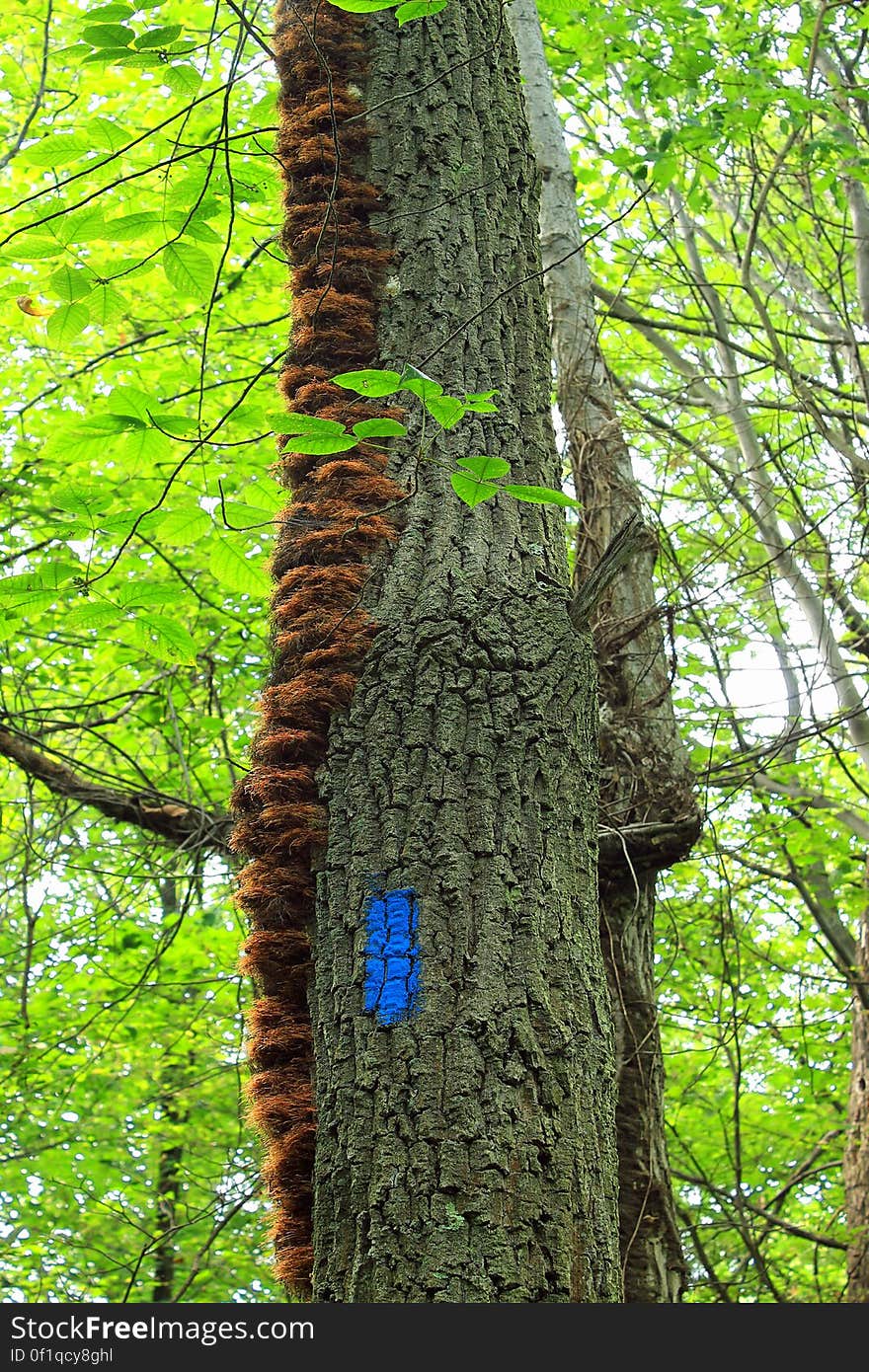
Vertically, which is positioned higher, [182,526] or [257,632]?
[257,632]

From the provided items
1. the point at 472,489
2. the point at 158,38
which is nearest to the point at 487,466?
the point at 472,489

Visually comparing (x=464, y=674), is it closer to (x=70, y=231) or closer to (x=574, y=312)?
(x=70, y=231)

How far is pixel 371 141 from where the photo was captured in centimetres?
236

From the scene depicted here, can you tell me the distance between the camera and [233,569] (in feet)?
7.17

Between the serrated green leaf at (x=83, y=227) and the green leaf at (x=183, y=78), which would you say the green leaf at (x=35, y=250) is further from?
the green leaf at (x=183, y=78)

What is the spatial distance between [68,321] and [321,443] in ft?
3.00

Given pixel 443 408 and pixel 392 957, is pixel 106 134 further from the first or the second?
pixel 392 957

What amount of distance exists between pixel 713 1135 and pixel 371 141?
7485mm

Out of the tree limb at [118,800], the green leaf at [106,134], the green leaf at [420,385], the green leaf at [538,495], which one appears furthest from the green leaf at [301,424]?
the tree limb at [118,800]

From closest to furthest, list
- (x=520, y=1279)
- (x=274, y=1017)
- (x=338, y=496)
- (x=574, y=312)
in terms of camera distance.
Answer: (x=520, y=1279) → (x=274, y=1017) → (x=338, y=496) → (x=574, y=312)

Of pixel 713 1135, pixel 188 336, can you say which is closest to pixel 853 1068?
pixel 713 1135

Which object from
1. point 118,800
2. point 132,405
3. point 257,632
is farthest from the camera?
point 257,632

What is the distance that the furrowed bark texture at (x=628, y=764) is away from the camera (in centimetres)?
308

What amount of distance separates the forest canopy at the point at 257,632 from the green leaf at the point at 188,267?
0.57 feet
